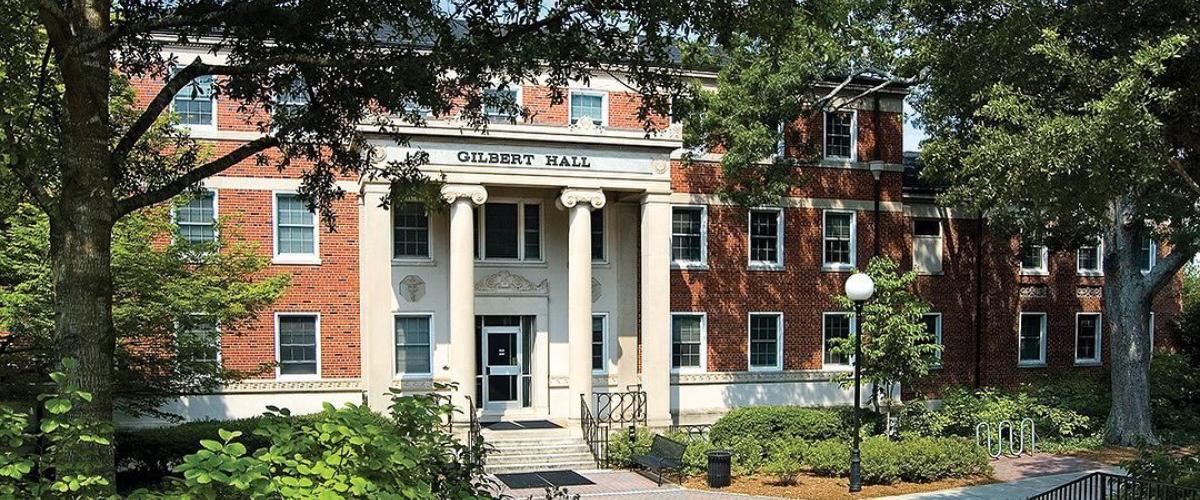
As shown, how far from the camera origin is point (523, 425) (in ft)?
77.9

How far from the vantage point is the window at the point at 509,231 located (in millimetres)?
25250

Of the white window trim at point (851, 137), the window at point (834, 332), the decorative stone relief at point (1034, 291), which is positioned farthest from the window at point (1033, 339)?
the white window trim at point (851, 137)

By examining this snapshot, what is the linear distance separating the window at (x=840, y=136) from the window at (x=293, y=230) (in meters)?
14.1

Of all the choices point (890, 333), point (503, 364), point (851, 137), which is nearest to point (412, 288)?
point (503, 364)

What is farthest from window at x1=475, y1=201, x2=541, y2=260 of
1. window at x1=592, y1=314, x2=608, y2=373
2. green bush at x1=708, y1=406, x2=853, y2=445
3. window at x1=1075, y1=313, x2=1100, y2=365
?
window at x1=1075, y1=313, x2=1100, y2=365

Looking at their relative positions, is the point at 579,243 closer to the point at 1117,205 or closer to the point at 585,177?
the point at 585,177

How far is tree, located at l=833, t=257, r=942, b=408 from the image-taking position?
2216 centimetres

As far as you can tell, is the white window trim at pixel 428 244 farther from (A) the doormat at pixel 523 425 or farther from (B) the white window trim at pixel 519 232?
(A) the doormat at pixel 523 425

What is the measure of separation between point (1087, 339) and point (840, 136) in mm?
11191

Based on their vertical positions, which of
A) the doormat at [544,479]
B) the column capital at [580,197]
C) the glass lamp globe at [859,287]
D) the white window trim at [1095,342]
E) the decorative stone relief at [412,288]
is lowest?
the doormat at [544,479]

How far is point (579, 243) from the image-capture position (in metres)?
23.0

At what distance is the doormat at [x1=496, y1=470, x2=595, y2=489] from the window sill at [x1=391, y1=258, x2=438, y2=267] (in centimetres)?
657

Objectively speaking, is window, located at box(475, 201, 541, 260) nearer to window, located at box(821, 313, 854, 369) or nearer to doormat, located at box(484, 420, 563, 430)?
doormat, located at box(484, 420, 563, 430)

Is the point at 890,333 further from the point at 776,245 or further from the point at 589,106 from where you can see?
the point at 589,106
